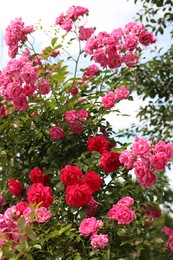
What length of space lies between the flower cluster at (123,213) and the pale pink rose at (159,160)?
252 mm

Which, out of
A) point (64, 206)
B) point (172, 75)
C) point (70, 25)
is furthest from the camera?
point (172, 75)

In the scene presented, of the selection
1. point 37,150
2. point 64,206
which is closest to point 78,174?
point 64,206

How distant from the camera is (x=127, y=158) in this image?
122 inches

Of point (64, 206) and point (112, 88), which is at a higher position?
point (112, 88)

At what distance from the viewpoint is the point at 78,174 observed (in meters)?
3.15

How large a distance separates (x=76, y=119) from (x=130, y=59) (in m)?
0.55

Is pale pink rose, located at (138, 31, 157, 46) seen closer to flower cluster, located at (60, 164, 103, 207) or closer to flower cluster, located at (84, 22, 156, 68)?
flower cluster, located at (84, 22, 156, 68)

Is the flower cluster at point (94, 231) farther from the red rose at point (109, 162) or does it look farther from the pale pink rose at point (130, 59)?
the pale pink rose at point (130, 59)

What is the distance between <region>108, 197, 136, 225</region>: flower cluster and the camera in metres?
2.98

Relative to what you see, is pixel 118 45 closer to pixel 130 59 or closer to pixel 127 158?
pixel 130 59

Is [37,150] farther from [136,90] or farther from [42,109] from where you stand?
[136,90]

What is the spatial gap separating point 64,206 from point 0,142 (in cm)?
70

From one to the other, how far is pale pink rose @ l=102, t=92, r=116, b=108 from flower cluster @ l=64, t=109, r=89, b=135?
137mm

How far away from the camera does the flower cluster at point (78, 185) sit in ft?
9.93
